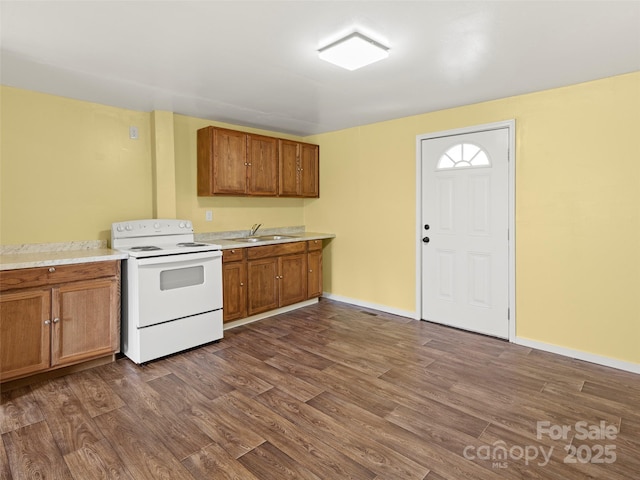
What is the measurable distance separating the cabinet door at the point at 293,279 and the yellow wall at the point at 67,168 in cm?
161

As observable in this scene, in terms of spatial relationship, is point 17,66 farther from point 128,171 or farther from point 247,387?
point 247,387

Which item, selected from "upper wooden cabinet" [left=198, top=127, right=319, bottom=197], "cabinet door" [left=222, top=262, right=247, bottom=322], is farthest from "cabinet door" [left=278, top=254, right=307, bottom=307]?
"upper wooden cabinet" [left=198, top=127, right=319, bottom=197]

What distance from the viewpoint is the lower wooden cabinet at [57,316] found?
2518 mm

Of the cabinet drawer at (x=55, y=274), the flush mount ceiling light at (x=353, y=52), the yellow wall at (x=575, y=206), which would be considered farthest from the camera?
the yellow wall at (x=575, y=206)

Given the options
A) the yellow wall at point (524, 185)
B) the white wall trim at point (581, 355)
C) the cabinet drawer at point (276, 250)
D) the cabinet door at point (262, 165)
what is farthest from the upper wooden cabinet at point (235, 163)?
the white wall trim at point (581, 355)

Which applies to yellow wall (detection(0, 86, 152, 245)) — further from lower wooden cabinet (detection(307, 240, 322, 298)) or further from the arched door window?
the arched door window

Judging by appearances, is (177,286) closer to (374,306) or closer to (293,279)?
(293,279)

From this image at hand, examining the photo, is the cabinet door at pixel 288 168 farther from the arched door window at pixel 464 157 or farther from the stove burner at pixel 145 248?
the arched door window at pixel 464 157

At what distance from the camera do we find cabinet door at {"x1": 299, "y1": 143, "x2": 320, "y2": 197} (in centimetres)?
485

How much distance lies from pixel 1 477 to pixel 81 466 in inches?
13.3

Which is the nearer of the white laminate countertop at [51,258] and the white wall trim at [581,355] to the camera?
the white laminate countertop at [51,258]

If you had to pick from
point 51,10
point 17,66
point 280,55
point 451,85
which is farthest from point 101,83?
point 451,85

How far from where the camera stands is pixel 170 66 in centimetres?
261

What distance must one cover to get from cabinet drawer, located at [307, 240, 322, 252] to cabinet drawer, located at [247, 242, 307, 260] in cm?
8
